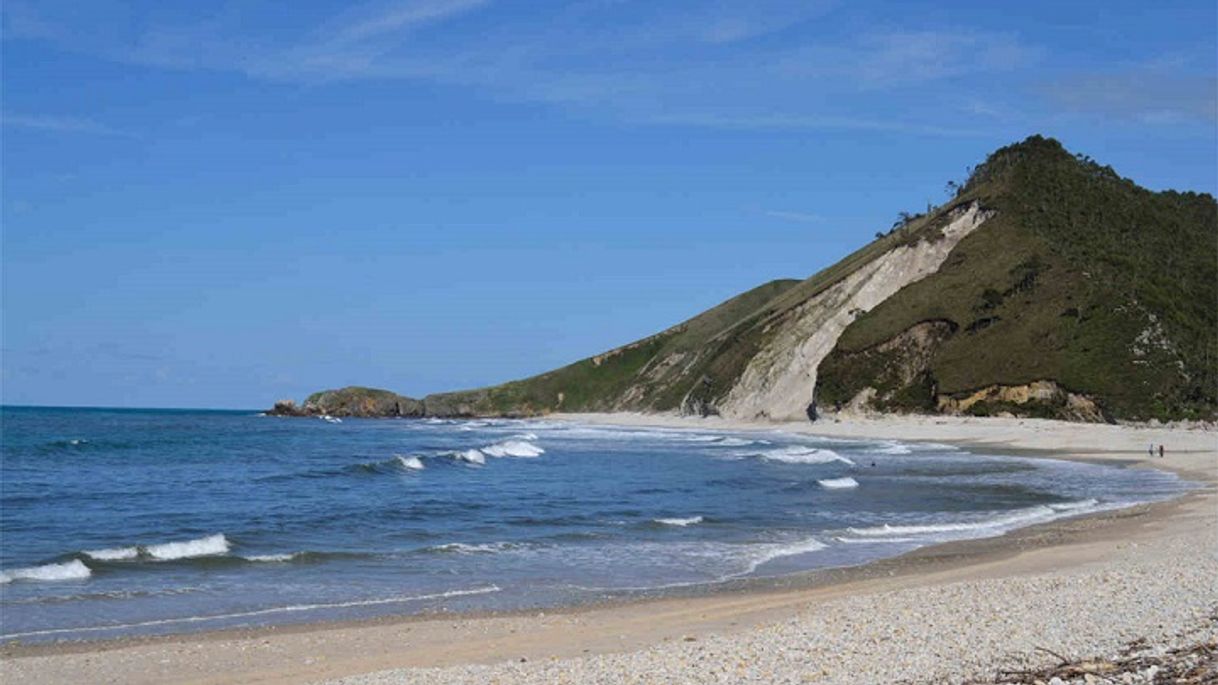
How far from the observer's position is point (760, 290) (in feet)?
541

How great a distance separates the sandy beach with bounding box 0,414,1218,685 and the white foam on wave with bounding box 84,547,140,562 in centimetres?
752

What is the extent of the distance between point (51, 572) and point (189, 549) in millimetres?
3049

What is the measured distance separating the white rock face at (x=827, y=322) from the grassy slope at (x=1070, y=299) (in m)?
2.74

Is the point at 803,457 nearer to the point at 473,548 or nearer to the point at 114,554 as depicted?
the point at 473,548

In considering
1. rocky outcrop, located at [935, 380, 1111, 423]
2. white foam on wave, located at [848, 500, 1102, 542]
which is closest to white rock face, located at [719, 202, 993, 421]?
rocky outcrop, located at [935, 380, 1111, 423]

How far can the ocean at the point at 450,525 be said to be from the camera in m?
17.5

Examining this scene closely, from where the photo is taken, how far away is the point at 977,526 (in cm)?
2661

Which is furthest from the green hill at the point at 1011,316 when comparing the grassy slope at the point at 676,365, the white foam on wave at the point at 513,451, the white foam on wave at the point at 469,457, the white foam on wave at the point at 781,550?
the white foam on wave at the point at 781,550

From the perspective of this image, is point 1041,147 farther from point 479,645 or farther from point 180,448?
point 479,645

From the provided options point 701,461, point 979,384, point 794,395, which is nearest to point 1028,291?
point 979,384

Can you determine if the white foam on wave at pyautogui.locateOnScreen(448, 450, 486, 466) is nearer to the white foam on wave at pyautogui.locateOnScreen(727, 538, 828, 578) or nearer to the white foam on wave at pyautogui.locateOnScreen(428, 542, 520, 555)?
the white foam on wave at pyautogui.locateOnScreen(428, 542, 520, 555)

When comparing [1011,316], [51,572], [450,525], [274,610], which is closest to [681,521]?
[450,525]

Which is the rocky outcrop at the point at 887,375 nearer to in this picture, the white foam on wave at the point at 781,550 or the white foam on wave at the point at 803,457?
the white foam on wave at the point at 803,457

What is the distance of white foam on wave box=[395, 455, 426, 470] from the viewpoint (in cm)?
4738
